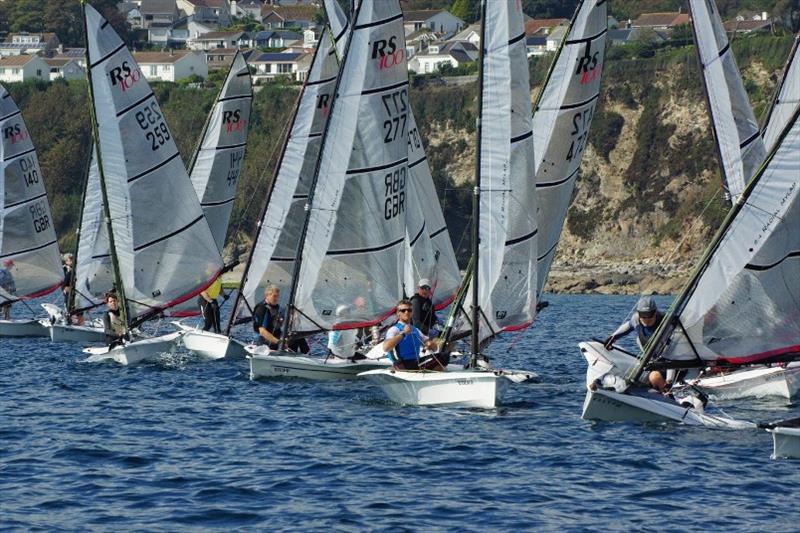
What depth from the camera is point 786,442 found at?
1750 centimetres

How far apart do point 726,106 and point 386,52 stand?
6.25 meters

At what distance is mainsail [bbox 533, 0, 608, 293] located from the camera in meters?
27.4

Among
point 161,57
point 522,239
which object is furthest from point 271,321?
point 161,57

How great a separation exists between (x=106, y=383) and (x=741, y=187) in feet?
38.9

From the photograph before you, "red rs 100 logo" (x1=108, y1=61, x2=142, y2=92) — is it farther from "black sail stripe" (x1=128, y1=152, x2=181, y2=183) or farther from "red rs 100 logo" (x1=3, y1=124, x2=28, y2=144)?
"red rs 100 logo" (x1=3, y1=124, x2=28, y2=144)

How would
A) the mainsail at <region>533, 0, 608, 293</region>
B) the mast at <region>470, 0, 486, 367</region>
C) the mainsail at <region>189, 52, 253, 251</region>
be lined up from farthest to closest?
the mainsail at <region>189, 52, 253, 251</region>, the mainsail at <region>533, 0, 608, 293</region>, the mast at <region>470, 0, 486, 367</region>

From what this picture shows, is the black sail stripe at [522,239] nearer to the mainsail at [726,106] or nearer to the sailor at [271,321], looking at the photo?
the mainsail at [726,106]

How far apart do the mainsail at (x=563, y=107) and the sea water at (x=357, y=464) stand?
392cm

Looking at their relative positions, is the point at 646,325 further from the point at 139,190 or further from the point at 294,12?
the point at 294,12

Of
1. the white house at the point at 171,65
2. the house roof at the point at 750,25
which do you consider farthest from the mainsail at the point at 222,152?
the white house at the point at 171,65

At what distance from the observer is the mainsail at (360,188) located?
25.1 metres

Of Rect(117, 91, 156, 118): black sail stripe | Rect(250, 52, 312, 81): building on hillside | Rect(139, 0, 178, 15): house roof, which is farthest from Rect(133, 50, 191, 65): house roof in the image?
Rect(117, 91, 156, 118): black sail stripe

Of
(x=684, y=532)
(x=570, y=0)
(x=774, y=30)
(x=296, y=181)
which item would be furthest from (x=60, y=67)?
(x=684, y=532)

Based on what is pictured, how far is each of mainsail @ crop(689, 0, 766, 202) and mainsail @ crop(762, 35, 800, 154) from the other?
549 mm
